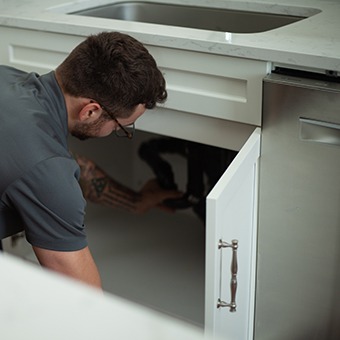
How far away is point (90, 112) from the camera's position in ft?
4.28

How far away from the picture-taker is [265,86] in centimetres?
133

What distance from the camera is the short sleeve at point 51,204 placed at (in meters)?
1.15

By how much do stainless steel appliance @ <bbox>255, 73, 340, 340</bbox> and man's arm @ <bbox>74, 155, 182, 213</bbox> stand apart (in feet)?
2.08

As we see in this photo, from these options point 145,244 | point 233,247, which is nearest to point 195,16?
point 145,244

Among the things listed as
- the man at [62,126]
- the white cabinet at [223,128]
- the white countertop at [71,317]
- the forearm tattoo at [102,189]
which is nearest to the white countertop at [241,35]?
the white cabinet at [223,128]

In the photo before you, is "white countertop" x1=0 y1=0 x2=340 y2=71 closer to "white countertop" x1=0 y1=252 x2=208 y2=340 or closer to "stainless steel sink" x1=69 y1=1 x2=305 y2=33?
"stainless steel sink" x1=69 y1=1 x2=305 y2=33

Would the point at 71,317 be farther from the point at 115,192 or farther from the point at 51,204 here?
the point at 115,192

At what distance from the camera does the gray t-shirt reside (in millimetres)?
1151

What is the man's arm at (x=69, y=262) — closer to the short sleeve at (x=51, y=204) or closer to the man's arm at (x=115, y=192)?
the short sleeve at (x=51, y=204)

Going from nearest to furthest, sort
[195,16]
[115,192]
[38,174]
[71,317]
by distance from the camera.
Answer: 1. [71,317]
2. [38,174]
3. [195,16]
4. [115,192]

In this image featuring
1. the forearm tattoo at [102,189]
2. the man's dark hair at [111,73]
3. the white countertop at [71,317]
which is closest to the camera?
the white countertop at [71,317]

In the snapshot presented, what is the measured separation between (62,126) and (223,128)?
13.7 inches

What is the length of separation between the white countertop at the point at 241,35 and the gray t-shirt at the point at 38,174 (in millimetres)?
310

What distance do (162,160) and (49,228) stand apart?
1069 millimetres
